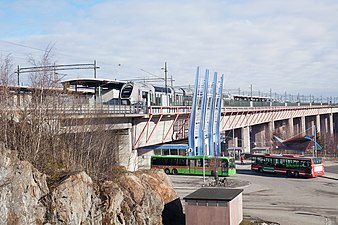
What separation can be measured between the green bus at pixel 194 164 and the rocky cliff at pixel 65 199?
22.2 meters

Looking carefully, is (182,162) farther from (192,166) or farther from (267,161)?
(267,161)

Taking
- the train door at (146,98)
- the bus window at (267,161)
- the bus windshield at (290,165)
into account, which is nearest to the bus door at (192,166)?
the train door at (146,98)

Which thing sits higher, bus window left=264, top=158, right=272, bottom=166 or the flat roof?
the flat roof

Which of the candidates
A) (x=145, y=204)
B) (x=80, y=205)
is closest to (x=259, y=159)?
(x=145, y=204)

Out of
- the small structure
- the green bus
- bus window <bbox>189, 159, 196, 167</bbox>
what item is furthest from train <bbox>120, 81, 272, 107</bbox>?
the small structure

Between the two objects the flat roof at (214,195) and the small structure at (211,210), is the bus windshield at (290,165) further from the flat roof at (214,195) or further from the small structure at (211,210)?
the small structure at (211,210)

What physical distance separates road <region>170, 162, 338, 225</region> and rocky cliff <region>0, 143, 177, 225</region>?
10113 millimetres

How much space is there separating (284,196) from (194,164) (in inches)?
542

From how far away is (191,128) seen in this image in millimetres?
48656

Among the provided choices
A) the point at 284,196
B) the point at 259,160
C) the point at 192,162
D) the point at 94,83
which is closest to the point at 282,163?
the point at 259,160

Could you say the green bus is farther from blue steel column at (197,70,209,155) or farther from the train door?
the train door

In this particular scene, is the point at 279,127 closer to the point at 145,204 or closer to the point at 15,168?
the point at 145,204

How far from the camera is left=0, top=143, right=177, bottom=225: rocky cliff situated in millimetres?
15812

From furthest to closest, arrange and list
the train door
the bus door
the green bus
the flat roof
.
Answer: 1. the bus door
2. the train door
3. the green bus
4. the flat roof
